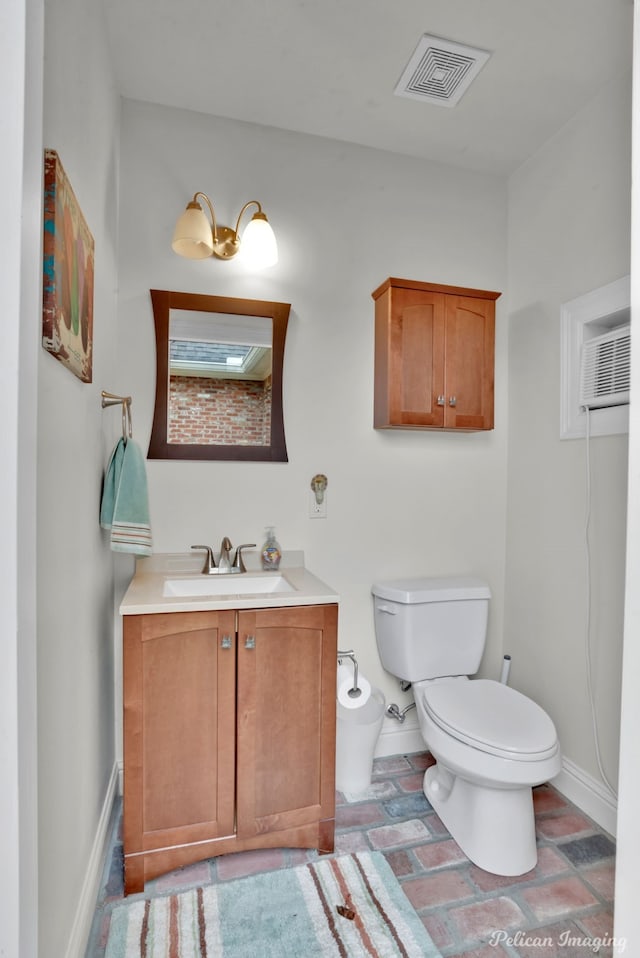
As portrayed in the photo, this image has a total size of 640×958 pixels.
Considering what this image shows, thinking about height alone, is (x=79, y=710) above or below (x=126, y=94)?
below

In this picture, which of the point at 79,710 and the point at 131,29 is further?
the point at 131,29

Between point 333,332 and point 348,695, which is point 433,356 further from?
point 348,695

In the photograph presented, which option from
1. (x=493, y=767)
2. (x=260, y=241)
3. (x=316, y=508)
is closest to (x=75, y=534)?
(x=316, y=508)

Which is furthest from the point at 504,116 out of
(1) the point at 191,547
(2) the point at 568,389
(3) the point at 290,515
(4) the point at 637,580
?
(1) the point at 191,547

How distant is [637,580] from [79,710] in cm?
137

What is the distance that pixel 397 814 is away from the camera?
6.26ft

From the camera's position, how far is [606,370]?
1.89 metres

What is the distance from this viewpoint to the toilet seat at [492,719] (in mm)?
1569

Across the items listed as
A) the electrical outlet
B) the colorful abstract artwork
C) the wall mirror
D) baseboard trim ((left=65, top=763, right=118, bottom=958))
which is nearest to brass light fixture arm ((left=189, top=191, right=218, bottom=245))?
the wall mirror

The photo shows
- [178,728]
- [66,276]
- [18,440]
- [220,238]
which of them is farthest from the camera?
[220,238]

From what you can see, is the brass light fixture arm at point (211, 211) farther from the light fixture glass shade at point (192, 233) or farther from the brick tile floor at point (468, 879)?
the brick tile floor at point (468, 879)

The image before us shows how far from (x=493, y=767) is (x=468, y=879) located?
0.38 metres

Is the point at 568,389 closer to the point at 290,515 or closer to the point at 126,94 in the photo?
the point at 290,515

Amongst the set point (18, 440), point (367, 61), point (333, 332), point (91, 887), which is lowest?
point (91, 887)
